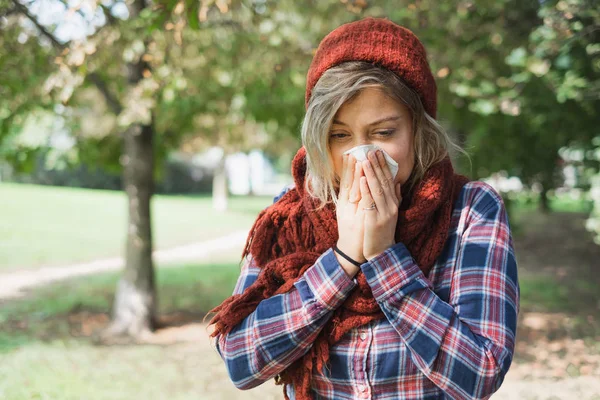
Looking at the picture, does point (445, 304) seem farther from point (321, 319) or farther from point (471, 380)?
point (321, 319)

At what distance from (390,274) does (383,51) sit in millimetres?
587

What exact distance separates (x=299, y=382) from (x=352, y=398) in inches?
6.0

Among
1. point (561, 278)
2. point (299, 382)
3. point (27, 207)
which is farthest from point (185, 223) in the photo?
point (299, 382)

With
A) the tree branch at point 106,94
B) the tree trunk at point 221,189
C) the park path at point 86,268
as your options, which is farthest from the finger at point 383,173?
the tree trunk at point 221,189

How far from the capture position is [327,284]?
140 cm

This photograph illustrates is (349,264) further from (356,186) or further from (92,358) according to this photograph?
(92,358)

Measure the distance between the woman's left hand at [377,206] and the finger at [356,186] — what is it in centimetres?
1

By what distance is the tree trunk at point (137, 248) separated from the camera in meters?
7.03

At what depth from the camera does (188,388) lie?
5359mm

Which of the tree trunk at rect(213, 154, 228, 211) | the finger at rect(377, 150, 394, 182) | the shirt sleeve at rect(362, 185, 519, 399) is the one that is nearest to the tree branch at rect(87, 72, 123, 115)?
the finger at rect(377, 150, 394, 182)

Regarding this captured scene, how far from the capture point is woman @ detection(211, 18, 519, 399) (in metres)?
1.35

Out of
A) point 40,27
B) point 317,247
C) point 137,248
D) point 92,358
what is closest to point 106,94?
point 40,27

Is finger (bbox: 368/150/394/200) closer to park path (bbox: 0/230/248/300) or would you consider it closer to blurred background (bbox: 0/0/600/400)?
blurred background (bbox: 0/0/600/400)

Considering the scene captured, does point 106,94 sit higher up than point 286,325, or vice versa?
point 106,94
